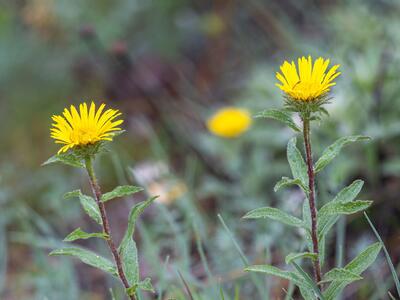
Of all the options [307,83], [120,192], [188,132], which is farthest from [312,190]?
[188,132]

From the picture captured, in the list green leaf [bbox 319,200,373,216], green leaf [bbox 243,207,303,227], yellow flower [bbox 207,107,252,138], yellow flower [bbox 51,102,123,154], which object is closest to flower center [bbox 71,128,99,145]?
yellow flower [bbox 51,102,123,154]

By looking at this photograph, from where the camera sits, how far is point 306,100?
0.83 m

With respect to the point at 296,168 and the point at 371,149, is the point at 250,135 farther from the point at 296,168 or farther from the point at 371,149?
the point at 296,168

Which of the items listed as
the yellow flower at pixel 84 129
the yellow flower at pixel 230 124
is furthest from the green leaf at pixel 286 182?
the yellow flower at pixel 230 124

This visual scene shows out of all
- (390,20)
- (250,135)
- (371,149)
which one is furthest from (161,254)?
(390,20)

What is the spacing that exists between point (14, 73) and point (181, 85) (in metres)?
0.87

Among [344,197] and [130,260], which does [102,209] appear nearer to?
[130,260]

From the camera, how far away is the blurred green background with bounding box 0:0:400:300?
1593 mm

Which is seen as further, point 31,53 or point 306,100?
point 31,53

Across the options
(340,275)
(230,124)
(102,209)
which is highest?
(230,124)

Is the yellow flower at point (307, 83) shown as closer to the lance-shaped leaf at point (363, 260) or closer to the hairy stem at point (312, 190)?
the hairy stem at point (312, 190)

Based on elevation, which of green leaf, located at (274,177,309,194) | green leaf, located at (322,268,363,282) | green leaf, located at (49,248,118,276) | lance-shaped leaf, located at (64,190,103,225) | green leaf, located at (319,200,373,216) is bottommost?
green leaf, located at (322,268,363,282)

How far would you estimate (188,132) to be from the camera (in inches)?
100

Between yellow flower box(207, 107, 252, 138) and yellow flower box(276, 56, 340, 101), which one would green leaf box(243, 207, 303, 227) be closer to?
yellow flower box(276, 56, 340, 101)
